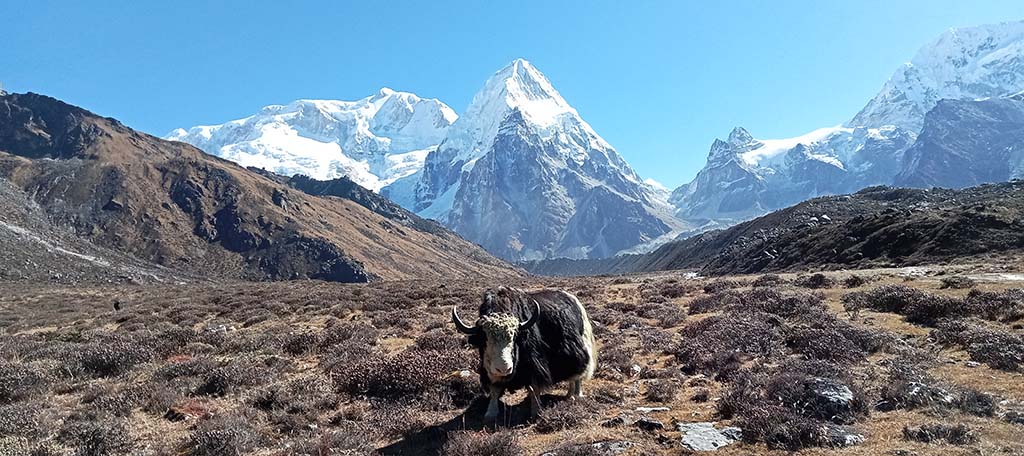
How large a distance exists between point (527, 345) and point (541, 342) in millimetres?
412

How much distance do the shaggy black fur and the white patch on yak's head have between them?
0.20m

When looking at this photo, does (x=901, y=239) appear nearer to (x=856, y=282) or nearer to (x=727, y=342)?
(x=856, y=282)

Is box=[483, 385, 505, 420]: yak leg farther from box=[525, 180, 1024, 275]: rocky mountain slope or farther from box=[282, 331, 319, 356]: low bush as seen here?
box=[525, 180, 1024, 275]: rocky mountain slope

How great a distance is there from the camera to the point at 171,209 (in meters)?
138

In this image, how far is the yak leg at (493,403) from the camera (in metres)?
8.94

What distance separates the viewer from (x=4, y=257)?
73250mm

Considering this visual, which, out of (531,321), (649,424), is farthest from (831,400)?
(531,321)

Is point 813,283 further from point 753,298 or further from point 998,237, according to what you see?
point 998,237

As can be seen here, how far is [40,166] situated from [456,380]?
6696 inches

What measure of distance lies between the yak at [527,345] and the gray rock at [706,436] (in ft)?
7.59

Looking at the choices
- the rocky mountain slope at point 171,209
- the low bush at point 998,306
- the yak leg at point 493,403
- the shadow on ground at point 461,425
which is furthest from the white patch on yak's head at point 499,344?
the rocky mountain slope at point 171,209

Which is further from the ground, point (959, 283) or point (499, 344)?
point (959, 283)

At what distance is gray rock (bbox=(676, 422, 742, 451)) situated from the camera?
24.1ft

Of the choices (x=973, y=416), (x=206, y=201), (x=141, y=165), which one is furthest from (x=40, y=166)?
(x=973, y=416)
